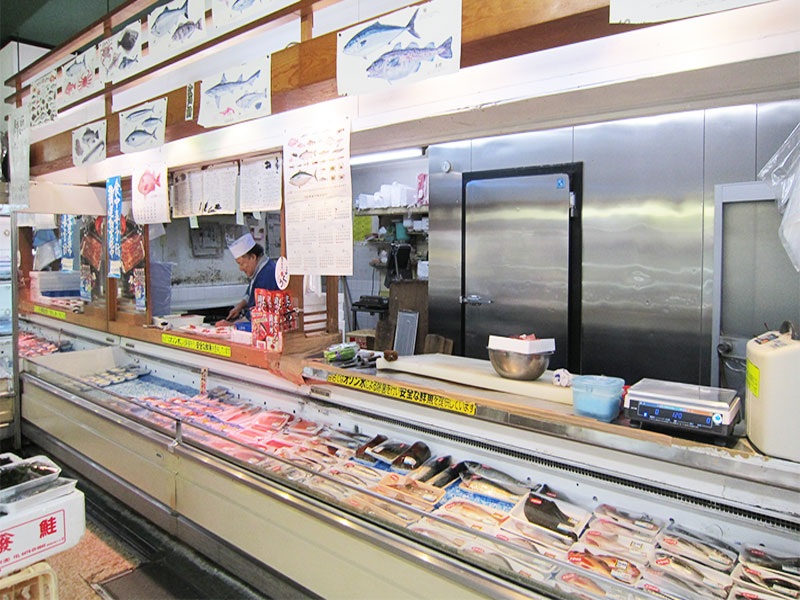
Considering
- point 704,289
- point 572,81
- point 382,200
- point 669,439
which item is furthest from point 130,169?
point 704,289

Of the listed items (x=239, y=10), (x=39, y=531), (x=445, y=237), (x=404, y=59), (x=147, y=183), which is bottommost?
(x=39, y=531)

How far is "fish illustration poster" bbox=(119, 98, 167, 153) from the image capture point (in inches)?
127

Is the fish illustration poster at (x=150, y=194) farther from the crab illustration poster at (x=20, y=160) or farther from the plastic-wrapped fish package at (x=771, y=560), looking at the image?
the plastic-wrapped fish package at (x=771, y=560)

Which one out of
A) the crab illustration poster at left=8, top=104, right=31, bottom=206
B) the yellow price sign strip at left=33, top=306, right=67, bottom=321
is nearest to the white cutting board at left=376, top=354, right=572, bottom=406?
the crab illustration poster at left=8, top=104, right=31, bottom=206

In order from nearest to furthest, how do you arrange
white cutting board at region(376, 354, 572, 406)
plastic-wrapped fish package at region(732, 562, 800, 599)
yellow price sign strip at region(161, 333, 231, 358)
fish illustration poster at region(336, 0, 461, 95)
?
1. plastic-wrapped fish package at region(732, 562, 800, 599)
2. fish illustration poster at region(336, 0, 461, 95)
3. white cutting board at region(376, 354, 572, 406)
4. yellow price sign strip at region(161, 333, 231, 358)

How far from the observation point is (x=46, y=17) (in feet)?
19.2

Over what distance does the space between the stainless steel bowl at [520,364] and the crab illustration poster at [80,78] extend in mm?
3518

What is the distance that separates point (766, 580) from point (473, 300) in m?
4.29

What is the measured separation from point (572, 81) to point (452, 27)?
472 millimetres

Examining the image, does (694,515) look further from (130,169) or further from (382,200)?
(382,200)

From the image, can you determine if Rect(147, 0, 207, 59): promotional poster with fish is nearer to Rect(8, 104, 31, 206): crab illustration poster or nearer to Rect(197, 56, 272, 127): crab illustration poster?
Rect(197, 56, 272, 127): crab illustration poster

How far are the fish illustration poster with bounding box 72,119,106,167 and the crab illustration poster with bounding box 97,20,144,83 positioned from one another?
0.37m

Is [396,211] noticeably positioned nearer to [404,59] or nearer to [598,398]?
[404,59]

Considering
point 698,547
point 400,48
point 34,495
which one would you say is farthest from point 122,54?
point 698,547
